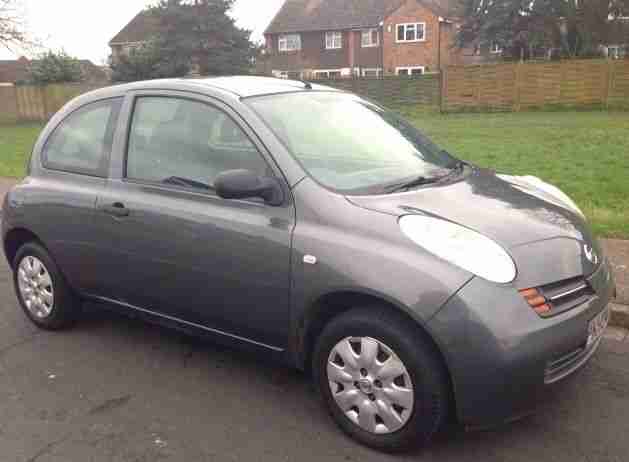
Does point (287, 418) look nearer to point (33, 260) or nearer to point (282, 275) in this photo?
point (282, 275)

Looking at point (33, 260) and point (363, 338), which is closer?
point (363, 338)

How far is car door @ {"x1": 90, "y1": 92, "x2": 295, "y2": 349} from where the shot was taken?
335 cm

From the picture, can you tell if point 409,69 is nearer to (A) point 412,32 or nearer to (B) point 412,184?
(A) point 412,32

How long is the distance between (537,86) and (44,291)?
74.8 feet

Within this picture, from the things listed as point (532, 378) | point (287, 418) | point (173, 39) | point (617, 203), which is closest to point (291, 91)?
point (287, 418)

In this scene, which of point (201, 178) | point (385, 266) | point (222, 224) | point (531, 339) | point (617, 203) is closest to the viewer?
point (531, 339)

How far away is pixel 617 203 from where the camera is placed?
25.0 ft

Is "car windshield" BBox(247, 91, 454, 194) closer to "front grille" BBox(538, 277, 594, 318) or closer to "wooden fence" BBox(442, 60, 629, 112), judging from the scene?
"front grille" BBox(538, 277, 594, 318)

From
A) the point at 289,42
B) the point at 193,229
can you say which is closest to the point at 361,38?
the point at 289,42

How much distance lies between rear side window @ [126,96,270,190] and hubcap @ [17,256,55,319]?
119 centimetres

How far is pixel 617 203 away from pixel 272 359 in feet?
18.6

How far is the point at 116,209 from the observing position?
3979 millimetres

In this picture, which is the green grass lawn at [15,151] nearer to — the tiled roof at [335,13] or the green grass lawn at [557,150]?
the green grass lawn at [557,150]

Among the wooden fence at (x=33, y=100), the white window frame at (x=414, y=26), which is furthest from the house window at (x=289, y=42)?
the wooden fence at (x=33, y=100)
